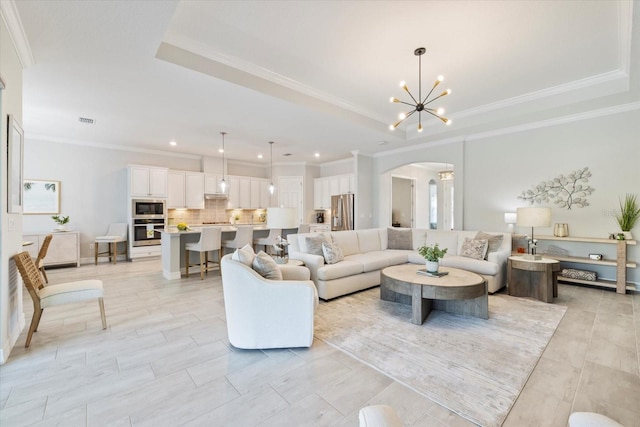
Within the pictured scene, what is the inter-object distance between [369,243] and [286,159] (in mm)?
4441

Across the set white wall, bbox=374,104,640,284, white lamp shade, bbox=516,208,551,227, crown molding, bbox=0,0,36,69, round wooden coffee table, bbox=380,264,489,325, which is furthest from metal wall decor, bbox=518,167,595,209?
crown molding, bbox=0,0,36,69

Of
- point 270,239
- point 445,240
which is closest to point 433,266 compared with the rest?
point 445,240

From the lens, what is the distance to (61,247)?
239 inches

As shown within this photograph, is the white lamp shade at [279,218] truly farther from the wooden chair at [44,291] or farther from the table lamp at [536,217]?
the table lamp at [536,217]

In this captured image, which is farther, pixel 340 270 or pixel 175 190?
pixel 175 190

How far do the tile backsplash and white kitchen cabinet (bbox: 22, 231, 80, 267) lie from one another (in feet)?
6.73

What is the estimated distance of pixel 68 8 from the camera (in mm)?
2322

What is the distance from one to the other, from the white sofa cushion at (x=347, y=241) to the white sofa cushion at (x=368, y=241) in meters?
0.11

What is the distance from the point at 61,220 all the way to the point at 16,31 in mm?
5085

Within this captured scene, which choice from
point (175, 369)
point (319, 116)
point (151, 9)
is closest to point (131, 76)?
point (151, 9)

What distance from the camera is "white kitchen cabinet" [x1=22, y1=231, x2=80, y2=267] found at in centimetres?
581

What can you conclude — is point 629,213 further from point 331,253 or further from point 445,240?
point 331,253

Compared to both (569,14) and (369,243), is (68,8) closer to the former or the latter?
(569,14)

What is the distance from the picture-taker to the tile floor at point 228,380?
1799 millimetres
